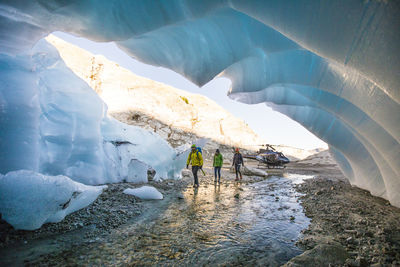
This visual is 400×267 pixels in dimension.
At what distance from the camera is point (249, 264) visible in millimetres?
2098

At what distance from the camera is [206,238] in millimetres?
2729

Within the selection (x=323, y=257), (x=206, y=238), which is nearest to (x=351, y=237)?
(x=323, y=257)

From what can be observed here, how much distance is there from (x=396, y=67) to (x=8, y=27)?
4.69 m

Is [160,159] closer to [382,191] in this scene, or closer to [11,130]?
[11,130]

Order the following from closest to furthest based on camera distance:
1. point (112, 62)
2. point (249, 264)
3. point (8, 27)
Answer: point (249, 264) → point (8, 27) → point (112, 62)

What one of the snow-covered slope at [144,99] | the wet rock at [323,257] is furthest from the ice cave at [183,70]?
the snow-covered slope at [144,99]

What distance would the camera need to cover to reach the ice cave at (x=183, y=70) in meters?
2.10

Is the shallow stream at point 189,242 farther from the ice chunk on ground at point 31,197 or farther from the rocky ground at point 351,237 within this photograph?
the ice chunk on ground at point 31,197

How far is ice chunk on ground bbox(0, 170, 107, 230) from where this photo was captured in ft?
7.91

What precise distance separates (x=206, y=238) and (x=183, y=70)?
362cm

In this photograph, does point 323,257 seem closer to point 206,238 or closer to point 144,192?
point 206,238

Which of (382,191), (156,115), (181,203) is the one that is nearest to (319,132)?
(382,191)

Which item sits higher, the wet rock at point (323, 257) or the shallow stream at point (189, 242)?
the wet rock at point (323, 257)

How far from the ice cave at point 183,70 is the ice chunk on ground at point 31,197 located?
1 centimetres
